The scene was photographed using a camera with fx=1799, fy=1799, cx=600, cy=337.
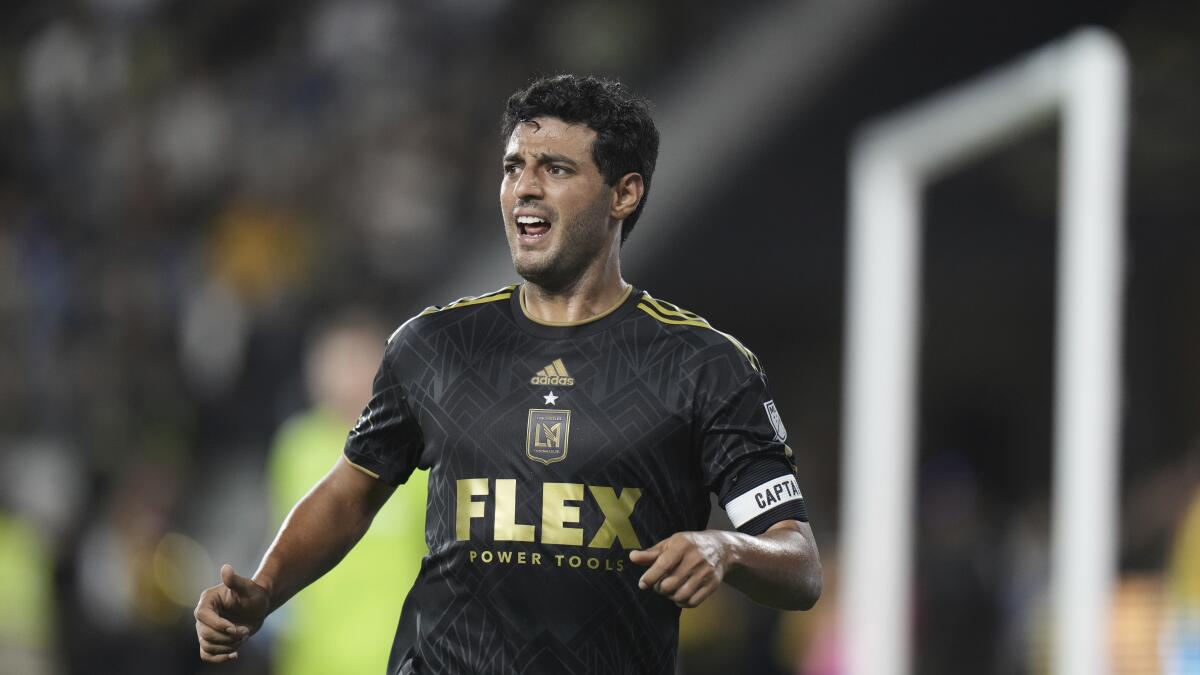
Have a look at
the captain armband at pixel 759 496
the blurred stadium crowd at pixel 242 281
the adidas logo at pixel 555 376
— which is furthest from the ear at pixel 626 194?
the blurred stadium crowd at pixel 242 281

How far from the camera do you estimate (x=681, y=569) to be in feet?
9.36

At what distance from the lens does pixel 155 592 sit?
8.88 metres

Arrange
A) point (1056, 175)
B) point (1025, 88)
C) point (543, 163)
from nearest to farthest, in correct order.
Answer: point (543, 163) < point (1025, 88) < point (1056, 175)

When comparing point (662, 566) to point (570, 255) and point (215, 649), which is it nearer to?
point (570, 255)

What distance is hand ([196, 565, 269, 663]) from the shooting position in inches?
125

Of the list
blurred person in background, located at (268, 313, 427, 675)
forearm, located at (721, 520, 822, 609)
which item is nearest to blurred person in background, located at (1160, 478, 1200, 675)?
blurred person in background, located at (268, 313, 427, 675)

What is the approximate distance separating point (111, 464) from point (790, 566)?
7775 millimetres

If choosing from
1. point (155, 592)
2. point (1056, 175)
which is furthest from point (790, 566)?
point (1056, 175)

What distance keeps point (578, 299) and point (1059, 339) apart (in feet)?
Result: 15.1

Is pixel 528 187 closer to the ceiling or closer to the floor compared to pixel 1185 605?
closer to the ceiling

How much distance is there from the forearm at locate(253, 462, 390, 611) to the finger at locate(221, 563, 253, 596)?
145 millimetres

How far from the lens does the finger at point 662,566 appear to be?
9.30 ft

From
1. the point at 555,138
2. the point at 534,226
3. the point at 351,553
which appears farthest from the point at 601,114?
the point at 351,553

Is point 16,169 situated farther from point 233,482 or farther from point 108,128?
point 233,482
